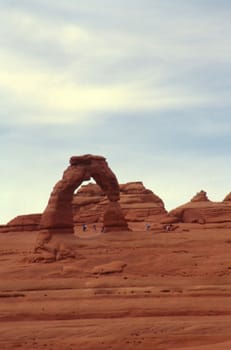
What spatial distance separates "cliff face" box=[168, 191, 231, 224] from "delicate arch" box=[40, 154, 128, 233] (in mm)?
18281

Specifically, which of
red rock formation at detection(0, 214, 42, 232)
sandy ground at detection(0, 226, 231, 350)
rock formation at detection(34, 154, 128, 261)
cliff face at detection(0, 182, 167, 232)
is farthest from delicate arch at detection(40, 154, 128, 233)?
red rock formation at detection(0, 214, 42, 232)

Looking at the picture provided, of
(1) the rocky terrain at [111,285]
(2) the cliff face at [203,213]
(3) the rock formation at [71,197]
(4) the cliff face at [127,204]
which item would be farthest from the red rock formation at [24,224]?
(3) the rock formation at [71,197]

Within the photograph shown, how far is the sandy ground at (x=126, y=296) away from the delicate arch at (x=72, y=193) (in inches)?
85.2

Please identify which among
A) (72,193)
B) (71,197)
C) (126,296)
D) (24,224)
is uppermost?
(24,224)

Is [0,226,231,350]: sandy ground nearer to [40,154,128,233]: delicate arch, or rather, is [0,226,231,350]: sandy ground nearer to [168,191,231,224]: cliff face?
[40,154,128,233]: delicate arch

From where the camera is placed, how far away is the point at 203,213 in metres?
68.2

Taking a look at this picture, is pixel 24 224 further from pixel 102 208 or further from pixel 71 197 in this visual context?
pixel 71 197

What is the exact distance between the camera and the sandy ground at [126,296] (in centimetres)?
2509

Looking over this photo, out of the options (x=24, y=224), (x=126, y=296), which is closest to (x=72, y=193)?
(x=126, y=296)

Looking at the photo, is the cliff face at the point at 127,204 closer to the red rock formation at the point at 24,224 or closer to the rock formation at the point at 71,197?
the red rock formation at the point at 24,224

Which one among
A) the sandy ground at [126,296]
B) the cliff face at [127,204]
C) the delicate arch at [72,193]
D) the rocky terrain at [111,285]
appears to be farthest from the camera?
the cliff face at [127,204]

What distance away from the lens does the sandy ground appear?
25094 millimetres

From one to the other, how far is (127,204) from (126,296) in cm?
4775

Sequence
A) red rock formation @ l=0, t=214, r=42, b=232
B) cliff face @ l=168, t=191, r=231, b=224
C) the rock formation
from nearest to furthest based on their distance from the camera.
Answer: the rock formation, cliff face @ l=168, t=191, r=231, b=224, red rock formation @ l=0, t=214, r=42, b=232
